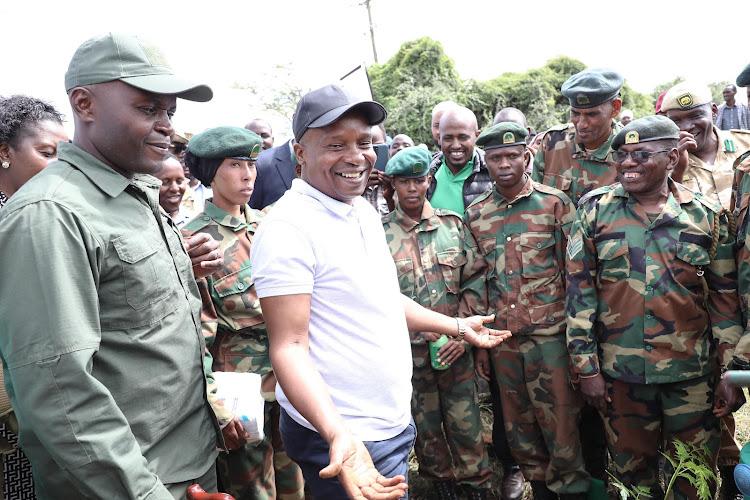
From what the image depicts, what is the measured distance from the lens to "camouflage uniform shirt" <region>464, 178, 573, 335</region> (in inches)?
139

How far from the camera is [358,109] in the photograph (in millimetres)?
1938

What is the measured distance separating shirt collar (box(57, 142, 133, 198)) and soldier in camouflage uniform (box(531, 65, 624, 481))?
3.21m

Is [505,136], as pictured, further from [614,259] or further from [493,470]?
[493,470]

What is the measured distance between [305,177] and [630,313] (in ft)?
7.04

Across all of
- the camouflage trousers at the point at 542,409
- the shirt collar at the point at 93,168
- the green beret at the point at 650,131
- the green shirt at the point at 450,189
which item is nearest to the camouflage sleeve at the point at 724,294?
the green beret at the point at 650,131

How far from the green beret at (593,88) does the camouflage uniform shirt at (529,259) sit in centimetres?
74

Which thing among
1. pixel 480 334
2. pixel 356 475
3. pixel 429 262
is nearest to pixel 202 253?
pixel 356 475

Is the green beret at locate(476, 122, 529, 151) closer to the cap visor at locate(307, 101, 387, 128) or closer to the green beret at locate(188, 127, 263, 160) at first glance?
the green beret at locate(188, 127, 263, 160)

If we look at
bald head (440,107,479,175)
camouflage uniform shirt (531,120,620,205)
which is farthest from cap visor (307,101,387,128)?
bald head (440,107,479,175)

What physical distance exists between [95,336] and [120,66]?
2.60 feet

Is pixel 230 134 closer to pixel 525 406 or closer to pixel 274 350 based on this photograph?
pixel 274 350

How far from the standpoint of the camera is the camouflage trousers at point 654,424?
9.96 feet

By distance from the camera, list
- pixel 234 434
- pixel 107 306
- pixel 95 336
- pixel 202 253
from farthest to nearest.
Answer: pixel 202 253 < pixel 234 434 < pixel 107 306 < pixel 95 336

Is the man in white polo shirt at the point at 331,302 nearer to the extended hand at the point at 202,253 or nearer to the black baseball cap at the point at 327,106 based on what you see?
the black baseball cap at the point at 327,106
